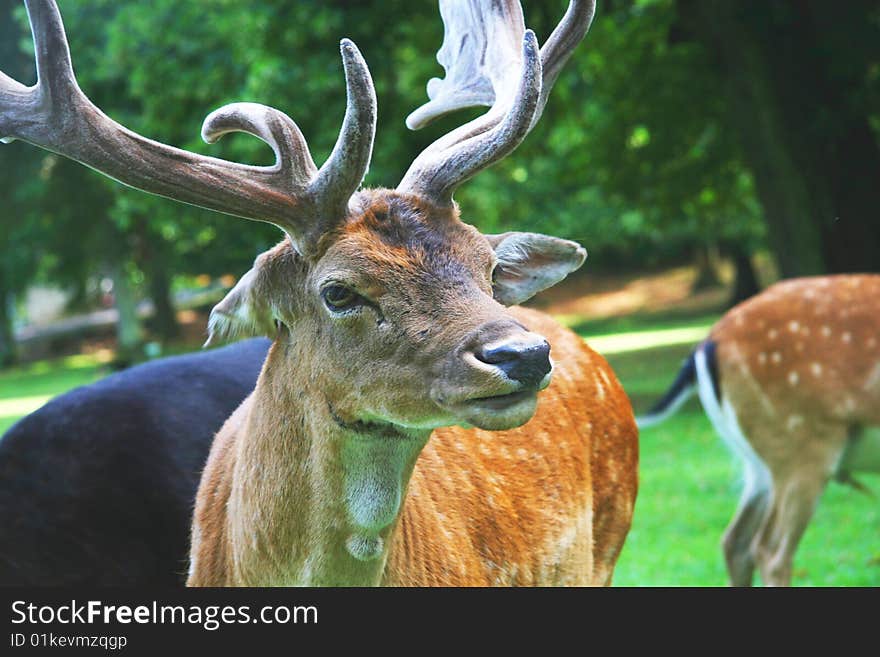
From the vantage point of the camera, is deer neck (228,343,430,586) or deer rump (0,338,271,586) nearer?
deer neck (228,343,430,586)

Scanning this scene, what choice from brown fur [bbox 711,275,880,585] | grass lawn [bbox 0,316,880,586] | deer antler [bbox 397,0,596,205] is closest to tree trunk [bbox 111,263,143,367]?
grass lawn [bbox 0,316,880,586]

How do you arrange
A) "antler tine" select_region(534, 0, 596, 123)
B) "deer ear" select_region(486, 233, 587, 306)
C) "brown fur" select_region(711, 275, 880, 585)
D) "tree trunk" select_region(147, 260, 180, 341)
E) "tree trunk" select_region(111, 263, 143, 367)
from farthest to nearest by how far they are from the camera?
"tree trunk" select_region(147, 260, 180, 341), "tree trunk" select_region(111, 263, 143, 367), "brown fur" select_region(711, 275, 880, 585), "antler tine" select_region(534, 0, 596, 123), "deer ear" select_region(486, 233, 587, 306)

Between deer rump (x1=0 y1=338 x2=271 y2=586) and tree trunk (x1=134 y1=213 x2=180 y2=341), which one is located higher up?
tree trunk (x1=134 y1=213 x2=180 y2=341)

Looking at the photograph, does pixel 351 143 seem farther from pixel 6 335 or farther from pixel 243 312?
pixel 6 335

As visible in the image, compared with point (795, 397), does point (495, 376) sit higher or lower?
lower

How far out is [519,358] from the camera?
2764 mm

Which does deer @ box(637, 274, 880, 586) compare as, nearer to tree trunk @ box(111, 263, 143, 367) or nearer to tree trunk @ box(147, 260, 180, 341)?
tree trunk @ box(111, 263, 143, 367)

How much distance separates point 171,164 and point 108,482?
1865mm

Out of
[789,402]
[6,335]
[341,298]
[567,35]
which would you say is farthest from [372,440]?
[6,335]

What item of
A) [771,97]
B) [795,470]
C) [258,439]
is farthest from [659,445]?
[258,439]

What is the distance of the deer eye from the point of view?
3066 mm

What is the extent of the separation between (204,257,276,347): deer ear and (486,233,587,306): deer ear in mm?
676

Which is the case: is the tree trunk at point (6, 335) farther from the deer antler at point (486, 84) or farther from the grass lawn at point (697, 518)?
the deer antler at point (486, 84)

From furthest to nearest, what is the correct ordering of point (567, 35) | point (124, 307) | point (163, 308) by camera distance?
1. point (163, 308)
2. point (124, 307)
3. point (567, 35)
